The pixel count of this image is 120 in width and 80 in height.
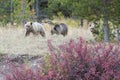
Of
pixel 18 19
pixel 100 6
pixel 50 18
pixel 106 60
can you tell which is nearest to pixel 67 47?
pixel 106 60

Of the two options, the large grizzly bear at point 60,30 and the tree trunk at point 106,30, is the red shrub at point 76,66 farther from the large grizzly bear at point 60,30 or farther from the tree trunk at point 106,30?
the large grizzly bear at point 60,30

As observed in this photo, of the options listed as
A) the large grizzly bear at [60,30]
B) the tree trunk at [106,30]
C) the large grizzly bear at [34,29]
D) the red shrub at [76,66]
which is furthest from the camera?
the large grizzly bear at [60,30]

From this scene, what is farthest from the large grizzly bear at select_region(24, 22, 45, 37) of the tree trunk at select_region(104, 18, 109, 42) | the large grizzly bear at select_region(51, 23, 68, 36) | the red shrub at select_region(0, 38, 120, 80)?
the red shrub at select_region(0, 38, 120, 80)

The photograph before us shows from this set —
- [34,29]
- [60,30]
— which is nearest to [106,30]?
[34,29]

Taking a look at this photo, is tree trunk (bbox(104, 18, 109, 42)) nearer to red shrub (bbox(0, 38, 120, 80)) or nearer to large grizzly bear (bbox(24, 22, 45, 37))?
large grizzly bear (bbox(24, 22, 45, 37))

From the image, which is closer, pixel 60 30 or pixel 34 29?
pixel 34 29

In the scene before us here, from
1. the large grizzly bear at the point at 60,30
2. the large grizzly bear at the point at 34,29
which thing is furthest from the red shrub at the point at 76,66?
the large grizzly bear at the point at 60,30

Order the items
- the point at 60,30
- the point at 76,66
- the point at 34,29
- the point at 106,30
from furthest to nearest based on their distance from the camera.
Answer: the point at 60,30 < the point at 34,29 < the point at 106,30 < the point at 76,66

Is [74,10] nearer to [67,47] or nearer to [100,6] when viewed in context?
[100,6]

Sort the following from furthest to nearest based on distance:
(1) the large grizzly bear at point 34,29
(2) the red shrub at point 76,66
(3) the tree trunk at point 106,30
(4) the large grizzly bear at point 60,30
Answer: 1. (4) the large grizzly bear at point 60,30
2. (1) the large grizzly bear at point 34,29
3. (3) the tree trunk at point 106,30
4. (2) the red shrub at point 76,66

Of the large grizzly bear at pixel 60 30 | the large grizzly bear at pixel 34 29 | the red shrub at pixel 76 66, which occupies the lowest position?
the large grizzly bear at pixel 60 30

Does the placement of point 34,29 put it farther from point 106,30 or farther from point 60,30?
point 106,30

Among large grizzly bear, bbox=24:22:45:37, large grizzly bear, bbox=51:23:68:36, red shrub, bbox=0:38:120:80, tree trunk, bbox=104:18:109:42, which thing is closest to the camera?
red shrub, bbox=0:38:120:80

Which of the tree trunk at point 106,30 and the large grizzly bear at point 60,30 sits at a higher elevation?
the tree trunk at point 106,30
